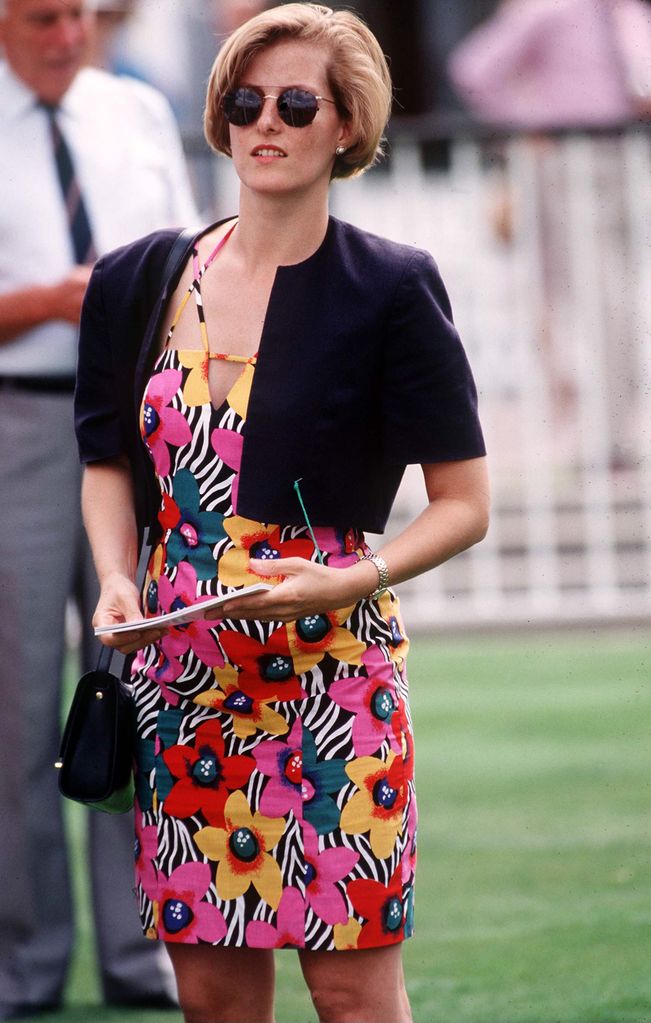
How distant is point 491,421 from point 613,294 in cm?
92

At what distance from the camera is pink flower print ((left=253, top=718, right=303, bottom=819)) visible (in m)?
2.76

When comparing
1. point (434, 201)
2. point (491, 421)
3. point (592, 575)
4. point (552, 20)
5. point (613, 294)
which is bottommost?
point (592, 575)

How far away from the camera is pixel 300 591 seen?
2.62m

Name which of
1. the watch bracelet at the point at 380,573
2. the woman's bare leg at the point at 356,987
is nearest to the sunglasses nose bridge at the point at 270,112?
the watch bracelet at the point at 380,573

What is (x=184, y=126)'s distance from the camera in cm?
940

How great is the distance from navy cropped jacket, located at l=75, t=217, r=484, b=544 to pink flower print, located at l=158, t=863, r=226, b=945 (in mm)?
572

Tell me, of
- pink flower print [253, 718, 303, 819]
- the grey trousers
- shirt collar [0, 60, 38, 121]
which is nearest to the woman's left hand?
pink flower print [253, 718, 303, 819]

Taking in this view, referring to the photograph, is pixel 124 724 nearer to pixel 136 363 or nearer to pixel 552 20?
pixel 136 363

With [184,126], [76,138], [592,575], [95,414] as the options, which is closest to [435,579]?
[592,575]

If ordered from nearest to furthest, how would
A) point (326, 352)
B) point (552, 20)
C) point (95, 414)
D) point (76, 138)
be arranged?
1. point (326, 352)
2. point (95, 414)
3. point (76, 138)
4. point (552, 20)

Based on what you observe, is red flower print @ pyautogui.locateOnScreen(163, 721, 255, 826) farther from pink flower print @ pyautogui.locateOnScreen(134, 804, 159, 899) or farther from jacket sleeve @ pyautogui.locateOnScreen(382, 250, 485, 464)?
jacket sleeve @ pyautogui.locateOnScreen(382, 250, 485, 464)

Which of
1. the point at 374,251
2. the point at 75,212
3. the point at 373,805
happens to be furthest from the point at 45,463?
the point at 373,805

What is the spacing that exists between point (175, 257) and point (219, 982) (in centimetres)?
116

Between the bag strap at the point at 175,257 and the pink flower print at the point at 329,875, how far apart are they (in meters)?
0.46
